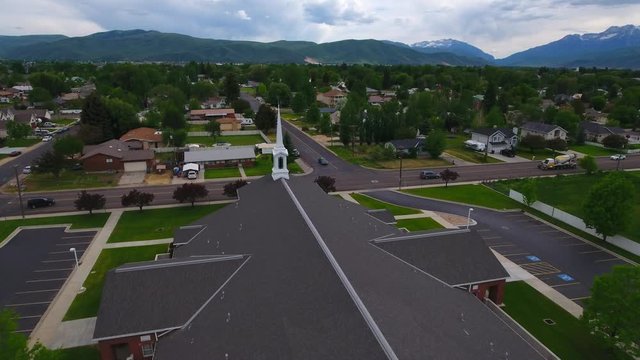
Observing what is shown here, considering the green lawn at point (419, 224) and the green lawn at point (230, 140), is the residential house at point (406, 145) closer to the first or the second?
the green lawn at point (230, 140)

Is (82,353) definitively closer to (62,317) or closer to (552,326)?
(62,317)

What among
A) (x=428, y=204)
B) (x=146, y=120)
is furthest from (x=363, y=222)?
(x=146, y=120)

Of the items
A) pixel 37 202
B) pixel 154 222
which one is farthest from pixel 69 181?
pixel 154 222

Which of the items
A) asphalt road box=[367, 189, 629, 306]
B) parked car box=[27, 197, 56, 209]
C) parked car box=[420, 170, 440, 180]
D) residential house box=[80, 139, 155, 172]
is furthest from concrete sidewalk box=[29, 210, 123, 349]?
parked car box=[420, 170, 440, 180]

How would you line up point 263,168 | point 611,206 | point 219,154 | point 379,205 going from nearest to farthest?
point 611,206 < point 379,205 < point 263,168 < point 219,154

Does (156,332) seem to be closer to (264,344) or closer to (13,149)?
(264,344)
